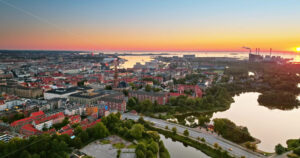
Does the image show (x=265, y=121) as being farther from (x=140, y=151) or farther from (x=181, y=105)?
(x=140, y=151)

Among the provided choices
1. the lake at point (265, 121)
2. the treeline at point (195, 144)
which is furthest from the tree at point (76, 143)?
the lake at point (265, 121)

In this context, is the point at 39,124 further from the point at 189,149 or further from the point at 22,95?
the point at 22,95

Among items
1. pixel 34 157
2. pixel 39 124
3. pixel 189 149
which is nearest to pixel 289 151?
pixel 189 149

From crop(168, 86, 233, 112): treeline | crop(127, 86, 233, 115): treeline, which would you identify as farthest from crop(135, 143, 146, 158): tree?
crop(168, 86, 233, 112): treeline

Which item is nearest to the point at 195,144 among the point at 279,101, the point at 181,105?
the point at 181,105

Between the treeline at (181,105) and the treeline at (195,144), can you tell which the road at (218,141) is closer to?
the treeline at (195,144)
